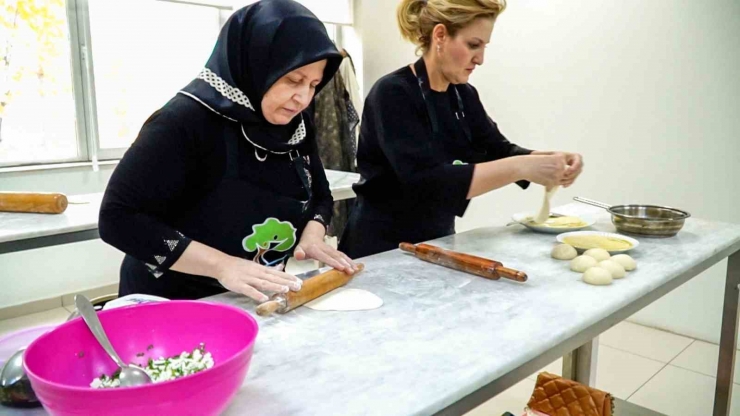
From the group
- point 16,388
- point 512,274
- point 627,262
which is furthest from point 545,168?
point 16,388

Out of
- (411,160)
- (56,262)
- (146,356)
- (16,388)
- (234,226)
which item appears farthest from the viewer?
(56,262)

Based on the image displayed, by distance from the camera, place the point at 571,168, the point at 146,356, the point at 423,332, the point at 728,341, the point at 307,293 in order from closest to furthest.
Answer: the point at 146,356
the point at 423,332
the point at 307,293
the point at 571,168
the point at 728,341

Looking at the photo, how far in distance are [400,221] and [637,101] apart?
171 centimetres

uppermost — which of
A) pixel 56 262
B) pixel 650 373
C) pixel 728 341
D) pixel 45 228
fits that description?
pixel 45 228

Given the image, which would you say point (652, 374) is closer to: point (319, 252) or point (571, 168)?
point (571, 168)

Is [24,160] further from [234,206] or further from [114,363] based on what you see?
[114,363]

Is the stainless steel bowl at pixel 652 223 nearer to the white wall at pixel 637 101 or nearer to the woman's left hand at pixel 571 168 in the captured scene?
the woman's left hand at pixel 571 168

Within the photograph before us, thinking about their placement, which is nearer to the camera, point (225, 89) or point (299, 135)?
point (225, 89)

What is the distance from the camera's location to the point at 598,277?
1200mm

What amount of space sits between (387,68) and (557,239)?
265cm

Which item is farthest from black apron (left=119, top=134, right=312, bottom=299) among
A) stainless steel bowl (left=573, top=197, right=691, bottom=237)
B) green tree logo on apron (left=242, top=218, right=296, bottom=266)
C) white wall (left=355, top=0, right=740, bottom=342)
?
white wall (left=355, top=0, right=740, bottom=342)

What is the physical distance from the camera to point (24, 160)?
305 centimetres

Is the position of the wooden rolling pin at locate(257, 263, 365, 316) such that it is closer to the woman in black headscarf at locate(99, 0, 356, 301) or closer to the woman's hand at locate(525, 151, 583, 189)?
the woman in black headscarf at locate(99, 0, 356, 301)

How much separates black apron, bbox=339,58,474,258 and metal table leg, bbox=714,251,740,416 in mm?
886
